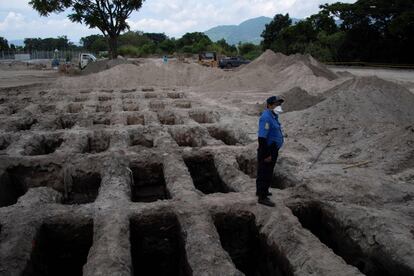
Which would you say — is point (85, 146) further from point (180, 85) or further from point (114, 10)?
point (114, 10)

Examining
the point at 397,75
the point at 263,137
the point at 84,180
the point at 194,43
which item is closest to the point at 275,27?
the point at 194,43

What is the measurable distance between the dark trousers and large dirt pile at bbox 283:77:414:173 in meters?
A: 2.72

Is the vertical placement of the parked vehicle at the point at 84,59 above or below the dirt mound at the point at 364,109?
above

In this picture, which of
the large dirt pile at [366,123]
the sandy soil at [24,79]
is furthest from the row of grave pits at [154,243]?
the sandy soil at [24,79]

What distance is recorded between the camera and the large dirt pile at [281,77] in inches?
731

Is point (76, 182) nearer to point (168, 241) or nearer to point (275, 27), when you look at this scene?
point (168, 241)

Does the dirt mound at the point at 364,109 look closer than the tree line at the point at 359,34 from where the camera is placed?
Yes

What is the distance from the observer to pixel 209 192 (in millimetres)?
8664

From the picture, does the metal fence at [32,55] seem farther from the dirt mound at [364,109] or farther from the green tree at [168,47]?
the dirt mound at [364,109]

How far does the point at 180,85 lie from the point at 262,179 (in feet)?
56.5

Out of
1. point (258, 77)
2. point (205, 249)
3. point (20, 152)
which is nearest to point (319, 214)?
point (205, 249)

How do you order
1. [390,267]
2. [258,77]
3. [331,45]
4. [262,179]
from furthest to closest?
[331,45]
[258,77]
[262,179]
[390,267]

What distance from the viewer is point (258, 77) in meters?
21.2

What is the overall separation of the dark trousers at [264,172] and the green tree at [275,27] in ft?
132
